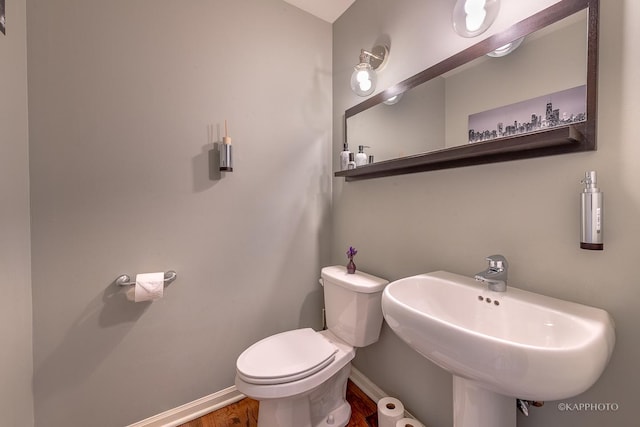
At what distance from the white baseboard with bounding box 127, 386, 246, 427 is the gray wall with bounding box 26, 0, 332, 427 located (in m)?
0.04

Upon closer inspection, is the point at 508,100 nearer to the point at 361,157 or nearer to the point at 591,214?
the point at 591,214

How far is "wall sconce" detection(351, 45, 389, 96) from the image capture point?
1388 millimetres

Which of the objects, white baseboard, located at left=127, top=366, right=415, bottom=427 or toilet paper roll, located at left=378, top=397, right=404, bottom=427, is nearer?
toilet paper roll, located at left=378, top=397, right=404, bottom=427

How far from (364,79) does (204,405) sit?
2.06 m

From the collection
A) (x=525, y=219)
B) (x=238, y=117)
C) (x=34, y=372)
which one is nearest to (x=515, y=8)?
(x=525, y=219)

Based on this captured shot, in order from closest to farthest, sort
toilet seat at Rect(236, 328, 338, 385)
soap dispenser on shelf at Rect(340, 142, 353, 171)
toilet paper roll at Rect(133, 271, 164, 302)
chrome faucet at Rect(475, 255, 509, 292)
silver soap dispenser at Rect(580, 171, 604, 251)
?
silver soap dispenser at Rect(580, 171, 604, 251)
chrome faucet at Rect(475, 255, 509, 292)
toilet seat at Rect(236, 328, 338, 385)
toilet paper roll at Rect(133, 271, 164, 302)
soap dispenser on shelf at Rect(340, 142, 353, 171)

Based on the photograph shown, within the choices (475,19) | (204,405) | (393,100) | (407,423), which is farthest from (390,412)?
(475,19)

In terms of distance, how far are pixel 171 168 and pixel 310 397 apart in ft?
4.47

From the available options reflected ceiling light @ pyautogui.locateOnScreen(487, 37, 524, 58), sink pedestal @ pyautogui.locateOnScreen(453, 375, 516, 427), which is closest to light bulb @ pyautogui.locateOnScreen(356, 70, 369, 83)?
reflected ceiling light @ pyautogui.locateOnScreen(487, 37, 524, 58)

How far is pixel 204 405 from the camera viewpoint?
54.9 inches

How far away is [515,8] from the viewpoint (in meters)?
0.87

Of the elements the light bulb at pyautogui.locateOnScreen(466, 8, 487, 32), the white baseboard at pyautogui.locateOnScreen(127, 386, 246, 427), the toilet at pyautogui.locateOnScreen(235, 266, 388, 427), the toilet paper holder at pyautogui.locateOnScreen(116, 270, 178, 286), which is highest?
the light bulb at pyautogui.locateOnScreen(466, 8, 487, 32)

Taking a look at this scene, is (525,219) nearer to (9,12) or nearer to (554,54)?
(554,54)

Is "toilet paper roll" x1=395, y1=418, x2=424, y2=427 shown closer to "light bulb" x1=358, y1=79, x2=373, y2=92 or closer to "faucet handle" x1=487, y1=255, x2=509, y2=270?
"faucet handle" x1=487, y1=255, x2=509, y2=270
